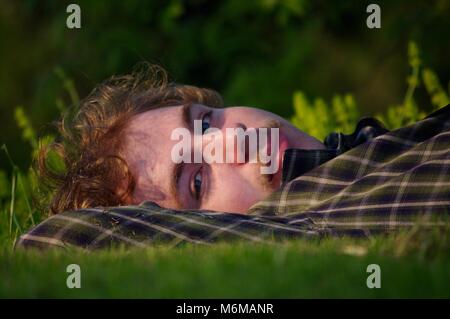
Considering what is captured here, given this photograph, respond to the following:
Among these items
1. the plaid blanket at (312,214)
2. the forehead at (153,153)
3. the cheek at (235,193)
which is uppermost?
the forehead at (153,153)

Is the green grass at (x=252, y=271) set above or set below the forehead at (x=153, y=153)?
below

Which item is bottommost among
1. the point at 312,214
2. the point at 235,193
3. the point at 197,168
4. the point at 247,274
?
the point at 247,274

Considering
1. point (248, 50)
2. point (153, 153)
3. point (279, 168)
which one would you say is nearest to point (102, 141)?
point (153, 153)

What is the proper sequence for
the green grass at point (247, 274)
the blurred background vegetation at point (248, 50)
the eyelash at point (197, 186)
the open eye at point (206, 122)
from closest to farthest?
1. the green grass at point (247, 274)
2. the eyelash at point (197, 186)
3. the open eye at point (206, 122)
4. the blurred background vegetation at point (248, 50)

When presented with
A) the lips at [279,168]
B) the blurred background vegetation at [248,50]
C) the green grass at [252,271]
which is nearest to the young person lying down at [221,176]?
the lips at [279,168]

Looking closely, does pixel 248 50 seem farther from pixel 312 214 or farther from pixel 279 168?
pixel 312 214

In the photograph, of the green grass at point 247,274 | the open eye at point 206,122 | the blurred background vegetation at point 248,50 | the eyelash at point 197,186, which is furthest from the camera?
the blurred background vegetation at point 248,50

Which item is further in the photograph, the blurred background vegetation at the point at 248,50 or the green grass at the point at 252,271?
the blurred background vegetation at the point at 248,50

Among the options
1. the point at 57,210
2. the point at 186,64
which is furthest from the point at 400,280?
the point at 186,64

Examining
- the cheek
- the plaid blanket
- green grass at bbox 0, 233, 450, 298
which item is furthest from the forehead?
green grass at bbox 0, 233, 450, 298

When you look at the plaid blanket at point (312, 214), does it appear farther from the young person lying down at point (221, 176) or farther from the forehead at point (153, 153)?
the forehead at point (153, 153)

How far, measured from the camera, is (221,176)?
3.20 metres

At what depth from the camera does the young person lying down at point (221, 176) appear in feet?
8.92

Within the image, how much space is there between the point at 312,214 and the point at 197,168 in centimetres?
60
